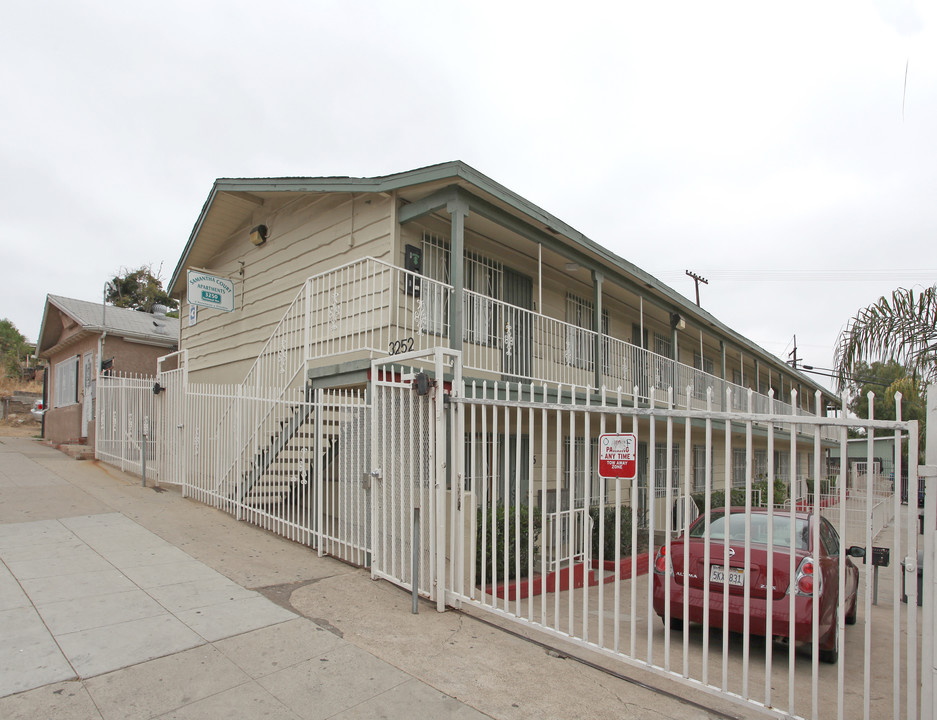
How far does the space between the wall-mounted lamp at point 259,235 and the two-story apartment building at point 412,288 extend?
0.16 ft

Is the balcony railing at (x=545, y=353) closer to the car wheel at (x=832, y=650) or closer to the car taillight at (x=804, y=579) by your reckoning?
the car taillight at (x=804, y=579)

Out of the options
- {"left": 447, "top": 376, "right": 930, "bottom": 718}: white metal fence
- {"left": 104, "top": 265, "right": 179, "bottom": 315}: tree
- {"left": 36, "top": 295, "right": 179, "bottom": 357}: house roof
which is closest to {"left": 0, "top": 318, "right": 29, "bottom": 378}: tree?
{"left": 104, "top": 265, "right": 179, "bottom": 315}: tree

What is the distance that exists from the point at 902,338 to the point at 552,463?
24.4ft

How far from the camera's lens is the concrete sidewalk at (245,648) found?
3605mm

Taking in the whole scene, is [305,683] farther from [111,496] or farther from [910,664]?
[111,496]

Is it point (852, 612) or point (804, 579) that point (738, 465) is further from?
point (804, 579)

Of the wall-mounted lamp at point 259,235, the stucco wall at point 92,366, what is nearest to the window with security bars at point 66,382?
the stucco wall at point 92,366

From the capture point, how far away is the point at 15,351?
34.7 metres

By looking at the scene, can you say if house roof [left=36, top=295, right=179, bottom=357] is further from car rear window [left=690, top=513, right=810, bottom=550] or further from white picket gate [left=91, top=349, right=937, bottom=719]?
car rear window [left=690, top=513, right=810, bottom=550]

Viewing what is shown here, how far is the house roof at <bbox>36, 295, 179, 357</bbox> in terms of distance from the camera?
1561 cm

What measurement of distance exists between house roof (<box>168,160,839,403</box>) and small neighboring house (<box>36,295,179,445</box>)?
1457 mm

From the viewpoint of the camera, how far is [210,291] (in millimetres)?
12523

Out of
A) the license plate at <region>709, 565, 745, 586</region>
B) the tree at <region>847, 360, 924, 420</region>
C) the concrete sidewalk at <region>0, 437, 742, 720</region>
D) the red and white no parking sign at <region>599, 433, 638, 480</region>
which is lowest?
the concrete sidewalk at <region>0, 437, 742, 720</region>

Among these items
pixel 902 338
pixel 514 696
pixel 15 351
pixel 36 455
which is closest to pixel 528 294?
pixel 902 338
